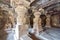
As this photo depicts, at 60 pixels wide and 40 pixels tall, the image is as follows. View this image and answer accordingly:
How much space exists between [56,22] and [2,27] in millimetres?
6587

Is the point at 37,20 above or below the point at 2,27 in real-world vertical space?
above

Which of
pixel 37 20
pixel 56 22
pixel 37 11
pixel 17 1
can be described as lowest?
pixel 56 22

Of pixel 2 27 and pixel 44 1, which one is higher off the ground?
pixel 44 1

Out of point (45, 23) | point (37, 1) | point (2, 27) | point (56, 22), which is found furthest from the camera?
point (56, 22)

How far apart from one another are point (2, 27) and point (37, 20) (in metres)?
3.95

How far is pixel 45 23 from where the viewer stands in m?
12.6

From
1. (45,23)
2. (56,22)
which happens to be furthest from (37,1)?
(56,22)

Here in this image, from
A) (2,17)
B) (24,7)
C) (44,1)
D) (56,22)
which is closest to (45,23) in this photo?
(56,22)

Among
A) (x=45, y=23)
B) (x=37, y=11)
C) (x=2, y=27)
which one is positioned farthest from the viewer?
(x=45, y=23)

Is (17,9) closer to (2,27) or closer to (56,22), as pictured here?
(2,27)

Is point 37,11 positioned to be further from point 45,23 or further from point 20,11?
point 45,23

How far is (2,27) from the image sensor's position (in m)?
10.1

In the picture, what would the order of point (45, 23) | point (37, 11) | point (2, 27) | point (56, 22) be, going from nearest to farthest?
point (37, 11) < point (2, 27) < point (45, 23) < point (56, 22)

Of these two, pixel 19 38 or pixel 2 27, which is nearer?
pixel 19 38
